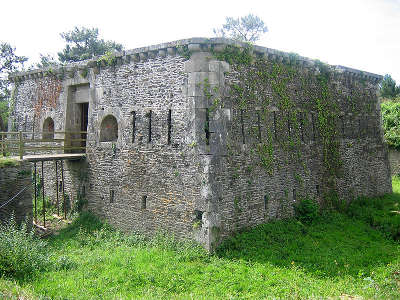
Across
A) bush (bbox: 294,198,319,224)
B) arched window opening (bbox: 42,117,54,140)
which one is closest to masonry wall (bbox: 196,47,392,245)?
bush (bbox: 294,198,319,224)

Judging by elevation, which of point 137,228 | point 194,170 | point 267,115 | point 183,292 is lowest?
point 183,292

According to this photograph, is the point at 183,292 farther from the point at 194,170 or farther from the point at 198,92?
the point at 198,92

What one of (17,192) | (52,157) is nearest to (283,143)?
(52,157)

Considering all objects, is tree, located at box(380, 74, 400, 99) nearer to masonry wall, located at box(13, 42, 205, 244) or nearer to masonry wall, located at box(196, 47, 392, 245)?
masonry wall, located at box(196, 47, 392, 245)

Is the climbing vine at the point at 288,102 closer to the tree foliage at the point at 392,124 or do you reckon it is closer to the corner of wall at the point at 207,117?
the corner of wall at the point at 207,117

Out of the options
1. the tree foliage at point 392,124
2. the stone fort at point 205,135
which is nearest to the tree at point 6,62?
the stone fort at point 205,135

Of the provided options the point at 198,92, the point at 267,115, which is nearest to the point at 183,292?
the point at 198,92

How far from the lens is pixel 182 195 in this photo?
10242 millimetres

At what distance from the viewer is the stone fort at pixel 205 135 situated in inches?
397

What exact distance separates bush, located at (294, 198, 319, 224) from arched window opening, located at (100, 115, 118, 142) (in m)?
6.97

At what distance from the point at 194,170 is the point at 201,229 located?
5.34 ft

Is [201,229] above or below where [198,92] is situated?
below

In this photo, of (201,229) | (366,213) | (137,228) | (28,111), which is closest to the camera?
(201,229)

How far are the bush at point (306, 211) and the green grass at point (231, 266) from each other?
0.26 meters
